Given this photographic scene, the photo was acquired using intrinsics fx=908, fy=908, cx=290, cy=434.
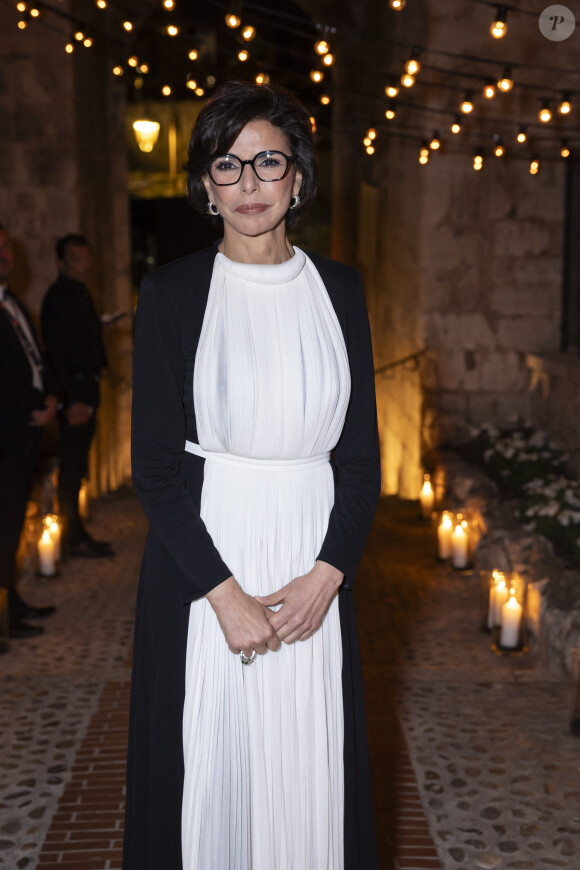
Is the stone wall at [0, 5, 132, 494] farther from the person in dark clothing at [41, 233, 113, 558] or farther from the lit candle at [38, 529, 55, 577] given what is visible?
the lit candle at [38, 529, 55, 577]

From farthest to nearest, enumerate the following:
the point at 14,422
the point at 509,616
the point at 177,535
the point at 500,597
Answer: the point at 14,422 < the point at 500,597 < the point at 509,616 < the point at 177,535

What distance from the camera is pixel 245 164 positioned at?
1.63m

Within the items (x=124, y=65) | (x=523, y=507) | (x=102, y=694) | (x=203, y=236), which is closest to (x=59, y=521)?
(x=102, y=694)

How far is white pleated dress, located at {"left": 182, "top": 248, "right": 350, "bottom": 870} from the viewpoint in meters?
1.65

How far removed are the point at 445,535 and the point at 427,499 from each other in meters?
1.06

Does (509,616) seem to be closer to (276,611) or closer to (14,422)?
(14,422)

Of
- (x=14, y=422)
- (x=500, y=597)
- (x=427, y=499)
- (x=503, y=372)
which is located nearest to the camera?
(x=500, y=597)

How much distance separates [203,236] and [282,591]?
749cm

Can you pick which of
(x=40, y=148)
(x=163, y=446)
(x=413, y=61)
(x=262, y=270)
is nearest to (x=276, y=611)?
(x=163, y=446)

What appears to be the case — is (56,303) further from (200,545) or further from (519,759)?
(200,545)

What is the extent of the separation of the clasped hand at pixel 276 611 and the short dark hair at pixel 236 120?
2.46ft

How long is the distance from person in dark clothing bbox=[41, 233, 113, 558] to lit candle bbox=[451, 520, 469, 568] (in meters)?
2.19

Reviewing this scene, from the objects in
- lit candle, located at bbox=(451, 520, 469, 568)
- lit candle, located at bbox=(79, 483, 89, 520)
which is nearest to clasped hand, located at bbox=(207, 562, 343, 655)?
lit candle, located at bbox=(451, 520, 469, 568)

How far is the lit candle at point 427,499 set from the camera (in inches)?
257
